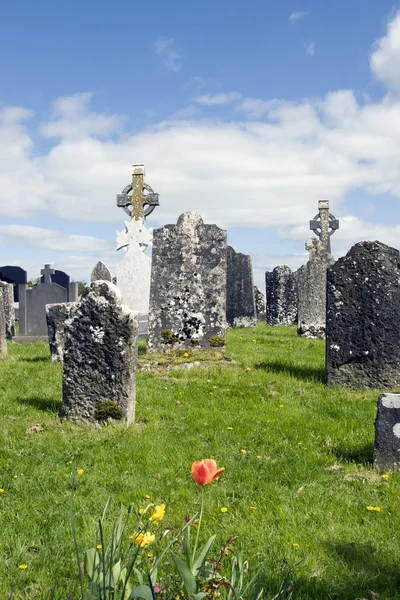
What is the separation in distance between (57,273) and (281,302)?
10.3m

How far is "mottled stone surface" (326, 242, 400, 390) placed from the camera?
994 centimetres

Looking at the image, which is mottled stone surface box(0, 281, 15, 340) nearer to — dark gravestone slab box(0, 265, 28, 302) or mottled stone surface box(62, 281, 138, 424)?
mottled stone surface box(62, 281, 138, 424)

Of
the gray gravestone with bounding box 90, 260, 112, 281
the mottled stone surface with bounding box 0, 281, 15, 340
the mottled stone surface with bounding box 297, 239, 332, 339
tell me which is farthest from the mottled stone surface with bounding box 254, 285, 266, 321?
the mottled stone surface with bounding box 0, 281, 15, 340

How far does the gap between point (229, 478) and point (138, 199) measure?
62.7 feet

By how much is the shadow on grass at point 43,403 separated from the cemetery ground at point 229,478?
33mm

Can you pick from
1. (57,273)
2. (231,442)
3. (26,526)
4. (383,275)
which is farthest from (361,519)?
(57,273)

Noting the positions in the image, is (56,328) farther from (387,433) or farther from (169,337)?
(387,433)

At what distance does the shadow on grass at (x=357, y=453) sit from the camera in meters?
6.59

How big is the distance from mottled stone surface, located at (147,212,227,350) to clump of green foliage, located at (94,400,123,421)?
4532 millimetres

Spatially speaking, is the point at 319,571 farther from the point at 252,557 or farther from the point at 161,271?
the point at 161,271

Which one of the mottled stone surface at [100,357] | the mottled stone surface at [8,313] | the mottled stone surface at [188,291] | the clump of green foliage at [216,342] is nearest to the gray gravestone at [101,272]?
the mottled stone surface at [8,313]

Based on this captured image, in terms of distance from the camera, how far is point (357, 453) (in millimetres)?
6809

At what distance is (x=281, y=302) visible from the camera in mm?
22453

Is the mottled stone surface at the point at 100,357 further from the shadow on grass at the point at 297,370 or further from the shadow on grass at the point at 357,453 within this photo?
the shadow on grass at the point at 297,370
